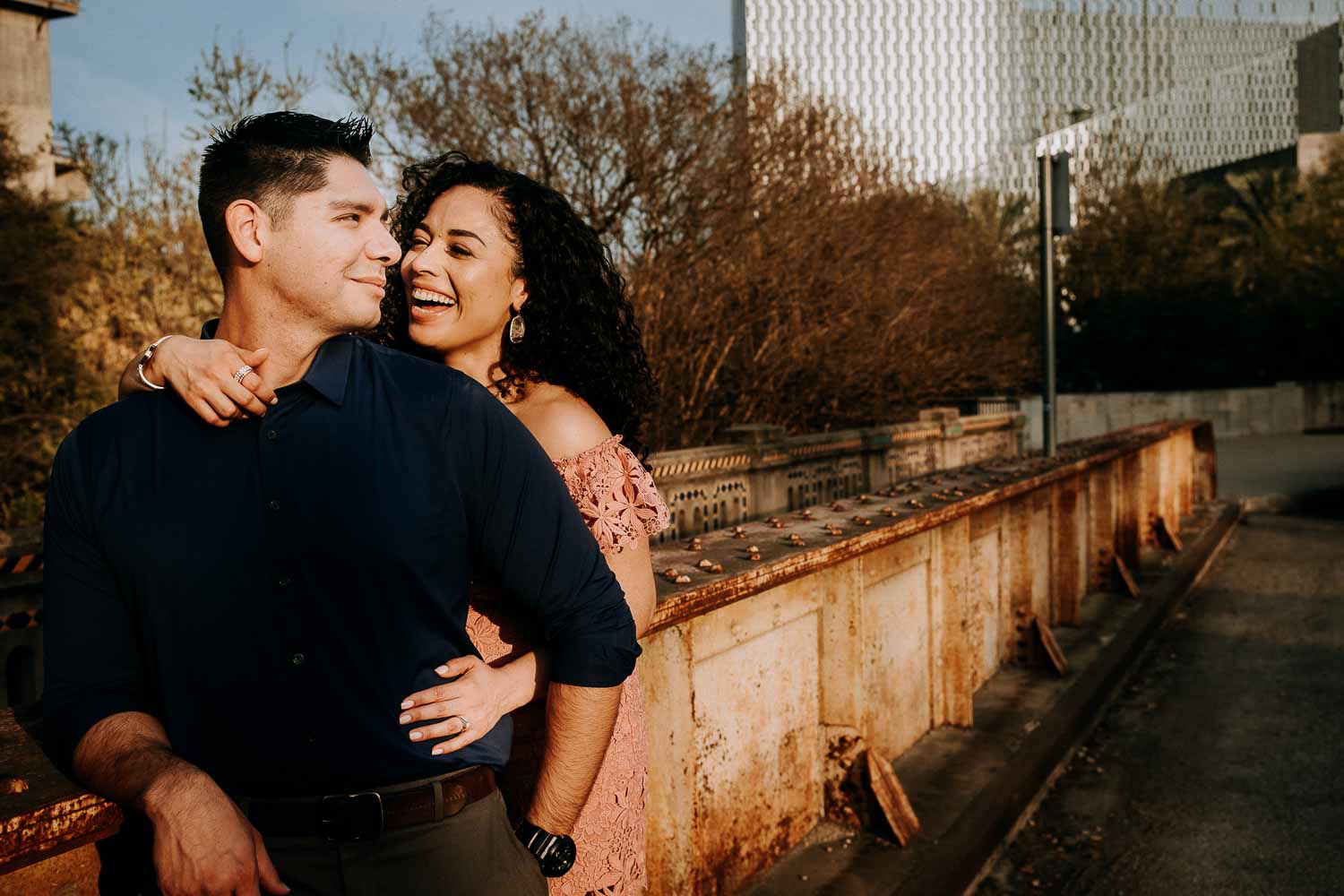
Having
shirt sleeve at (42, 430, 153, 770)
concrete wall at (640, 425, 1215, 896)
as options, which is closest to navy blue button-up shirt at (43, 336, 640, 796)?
shirt sleeve at (42, 430, 153, 770)

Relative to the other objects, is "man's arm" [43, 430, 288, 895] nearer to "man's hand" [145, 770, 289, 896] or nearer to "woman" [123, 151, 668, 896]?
"man's hand" [145, 770, 289, 896]

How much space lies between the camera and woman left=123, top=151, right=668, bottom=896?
7.02 feet

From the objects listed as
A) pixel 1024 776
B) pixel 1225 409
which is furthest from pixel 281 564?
pixel 1225 409

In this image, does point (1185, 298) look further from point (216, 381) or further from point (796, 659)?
point (216, 381)

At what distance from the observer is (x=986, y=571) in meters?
6.45

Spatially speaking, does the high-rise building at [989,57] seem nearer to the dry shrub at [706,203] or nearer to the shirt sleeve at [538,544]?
the dry shrub at [706,203]

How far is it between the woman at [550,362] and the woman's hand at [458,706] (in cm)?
14

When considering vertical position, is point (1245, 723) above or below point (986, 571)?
below

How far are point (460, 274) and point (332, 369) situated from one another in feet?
2.38

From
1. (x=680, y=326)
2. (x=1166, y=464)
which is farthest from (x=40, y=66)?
(x=1166, y=464)

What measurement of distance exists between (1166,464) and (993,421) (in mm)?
5017

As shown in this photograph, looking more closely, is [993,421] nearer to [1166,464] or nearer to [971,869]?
[1166,464]

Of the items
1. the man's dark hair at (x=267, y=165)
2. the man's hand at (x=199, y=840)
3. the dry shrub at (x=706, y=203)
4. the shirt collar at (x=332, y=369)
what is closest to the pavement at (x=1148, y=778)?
the man's hand at (x=199, y=840)

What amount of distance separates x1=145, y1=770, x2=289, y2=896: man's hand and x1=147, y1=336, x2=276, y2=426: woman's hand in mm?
506
